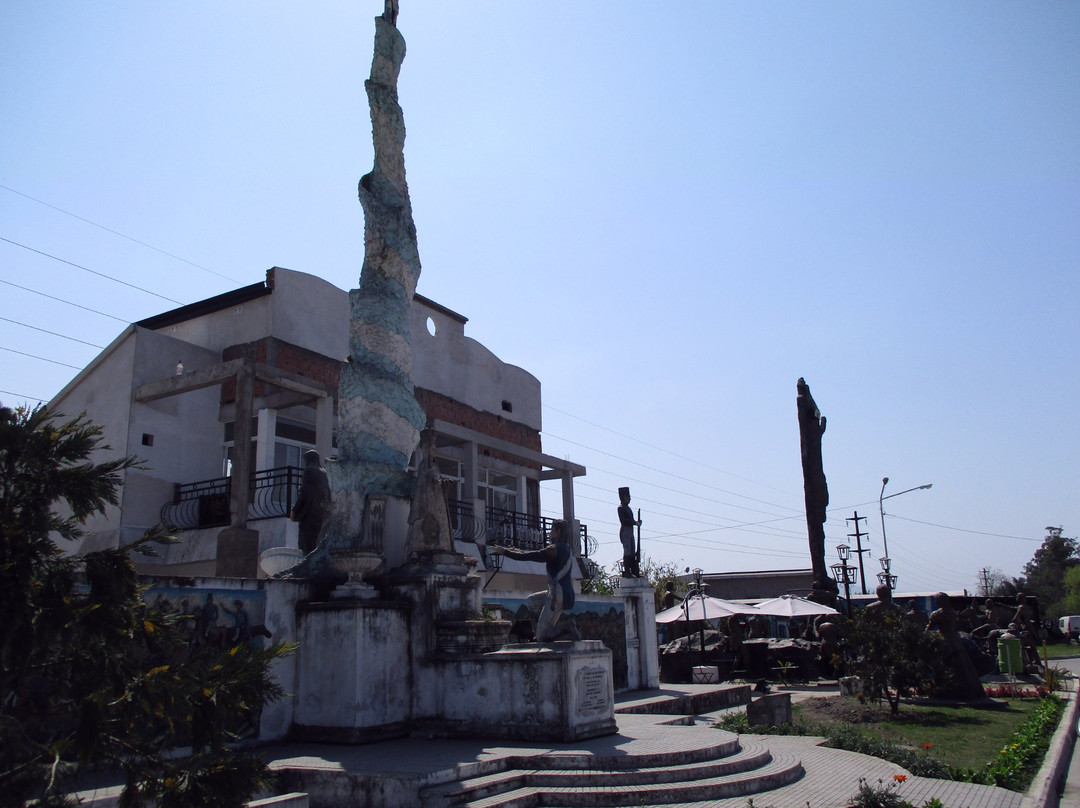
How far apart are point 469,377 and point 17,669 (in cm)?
2266

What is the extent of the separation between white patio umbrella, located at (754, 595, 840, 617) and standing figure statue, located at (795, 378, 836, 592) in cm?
376

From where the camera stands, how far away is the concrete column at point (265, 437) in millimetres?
18203

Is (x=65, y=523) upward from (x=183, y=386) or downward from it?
downward

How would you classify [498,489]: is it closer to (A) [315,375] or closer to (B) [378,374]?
(A) [315,375]

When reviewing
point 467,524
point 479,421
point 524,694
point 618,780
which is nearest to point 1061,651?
point 479,421

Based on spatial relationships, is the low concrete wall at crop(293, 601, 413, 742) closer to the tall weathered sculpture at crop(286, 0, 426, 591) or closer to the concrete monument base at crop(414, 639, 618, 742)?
the concrete monument base at crop(414, 639, 618, 742)

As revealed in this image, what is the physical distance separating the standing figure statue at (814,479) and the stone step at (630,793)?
19.9m

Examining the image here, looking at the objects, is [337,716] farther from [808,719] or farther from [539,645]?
[808,719]

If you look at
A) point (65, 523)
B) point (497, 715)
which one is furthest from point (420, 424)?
point (65, 523)

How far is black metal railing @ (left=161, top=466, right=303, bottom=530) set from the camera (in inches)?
687

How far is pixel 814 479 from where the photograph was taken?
28172mm

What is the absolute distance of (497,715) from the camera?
9.31 meters

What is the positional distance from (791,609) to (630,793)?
53.2ft

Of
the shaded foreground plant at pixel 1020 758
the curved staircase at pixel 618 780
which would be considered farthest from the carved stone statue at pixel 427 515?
the shaded foreground plant at pixel 1020 758
